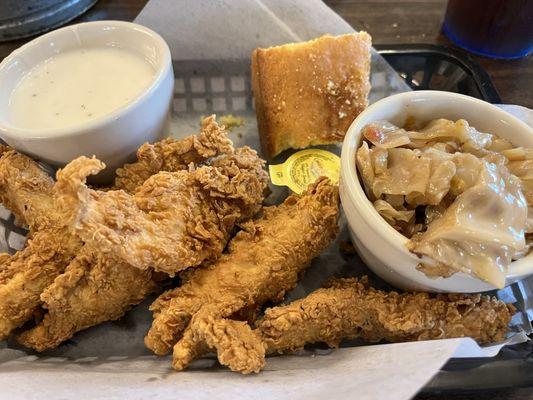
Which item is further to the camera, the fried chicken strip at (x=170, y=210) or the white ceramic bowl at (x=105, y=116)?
the white ceramic bowl at (x=105, y=116)

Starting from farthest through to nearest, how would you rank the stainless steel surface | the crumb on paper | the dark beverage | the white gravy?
the stainless steel surface, the dark beverage, the crumb on paper, the white gravy

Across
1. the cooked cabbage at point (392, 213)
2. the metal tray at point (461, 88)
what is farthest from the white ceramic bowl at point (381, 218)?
the metal tray at point (461, 88)

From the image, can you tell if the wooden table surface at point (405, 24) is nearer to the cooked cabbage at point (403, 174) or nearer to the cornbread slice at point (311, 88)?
the cornbread slice at point (311, 88)

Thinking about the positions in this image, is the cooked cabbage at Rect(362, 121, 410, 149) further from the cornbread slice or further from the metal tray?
the metal tray

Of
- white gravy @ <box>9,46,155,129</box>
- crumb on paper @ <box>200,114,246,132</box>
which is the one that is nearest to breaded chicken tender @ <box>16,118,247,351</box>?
white gravy @ <box>9,46,155,129</box>

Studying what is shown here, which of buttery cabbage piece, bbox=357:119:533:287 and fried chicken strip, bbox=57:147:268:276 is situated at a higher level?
buttery cabbage piece, bbox=357:119:533:287

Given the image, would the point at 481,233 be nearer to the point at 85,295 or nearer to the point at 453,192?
the point at 453,192

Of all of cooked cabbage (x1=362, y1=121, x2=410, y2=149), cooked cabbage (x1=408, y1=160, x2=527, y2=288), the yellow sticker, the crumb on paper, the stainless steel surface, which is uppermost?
cooked cabbage (x1=362, y1=121, x2=410, y2=149)

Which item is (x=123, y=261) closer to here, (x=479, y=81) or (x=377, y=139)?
(x=377, y=139)
